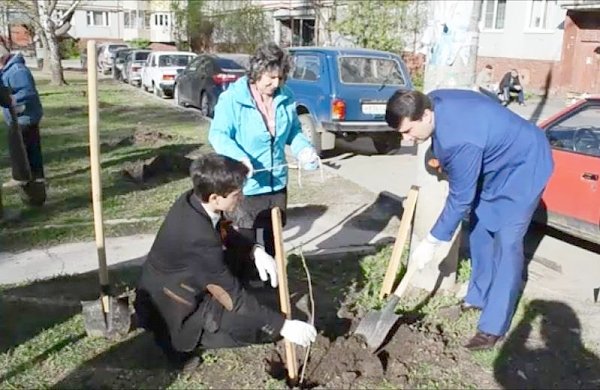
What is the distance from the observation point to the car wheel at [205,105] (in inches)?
616

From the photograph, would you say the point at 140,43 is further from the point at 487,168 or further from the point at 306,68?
the point at 487,168

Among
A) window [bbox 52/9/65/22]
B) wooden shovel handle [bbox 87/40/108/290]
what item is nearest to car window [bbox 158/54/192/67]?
window [bbox 52/9/65/22]

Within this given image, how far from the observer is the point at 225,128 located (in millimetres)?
3830

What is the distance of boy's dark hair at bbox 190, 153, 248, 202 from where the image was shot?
3182 millimetres

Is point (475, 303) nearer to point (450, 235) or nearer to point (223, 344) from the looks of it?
point (450, 235)

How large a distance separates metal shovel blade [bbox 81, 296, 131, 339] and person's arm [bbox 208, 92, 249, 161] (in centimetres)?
108

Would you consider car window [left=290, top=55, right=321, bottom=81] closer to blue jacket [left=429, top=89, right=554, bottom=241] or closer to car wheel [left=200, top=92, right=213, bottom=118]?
car wheel [left=200, top=92, right=213, bottom=118]

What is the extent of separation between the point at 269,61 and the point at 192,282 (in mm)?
1305

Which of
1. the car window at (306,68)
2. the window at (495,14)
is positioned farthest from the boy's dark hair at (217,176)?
the window at (495,14)

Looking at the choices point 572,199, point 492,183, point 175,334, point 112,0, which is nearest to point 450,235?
point 492,183

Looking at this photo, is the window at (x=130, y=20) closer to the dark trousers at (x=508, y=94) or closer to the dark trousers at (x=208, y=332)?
the dark trousers at (x=508, y=94)

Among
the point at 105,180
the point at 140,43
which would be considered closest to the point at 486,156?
the point at 105,180

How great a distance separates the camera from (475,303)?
436 cm

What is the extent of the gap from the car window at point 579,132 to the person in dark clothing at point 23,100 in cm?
536
